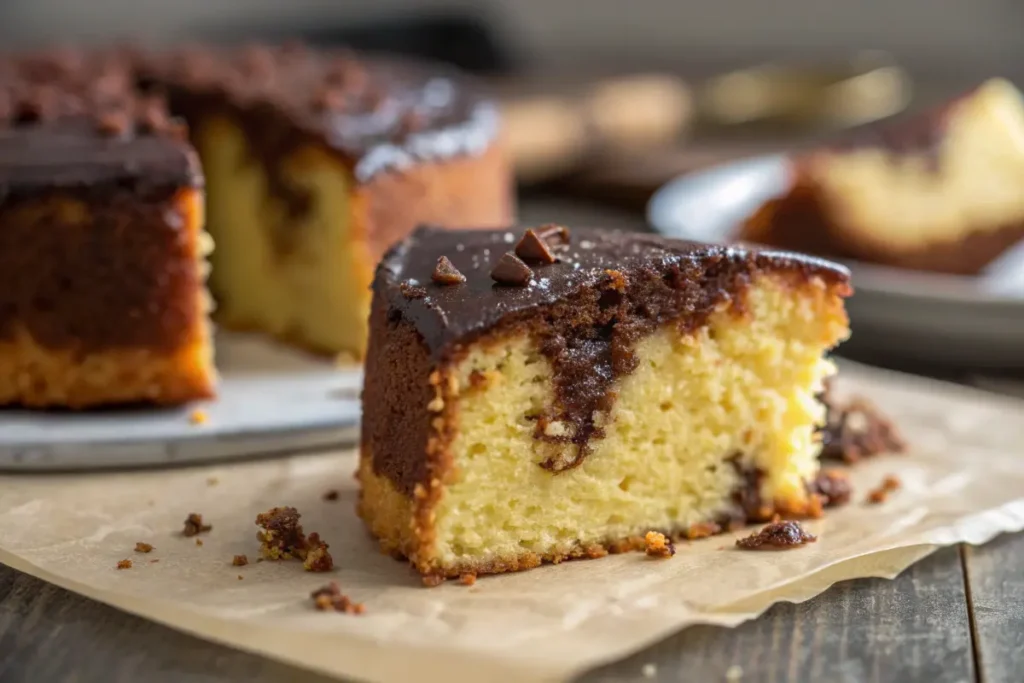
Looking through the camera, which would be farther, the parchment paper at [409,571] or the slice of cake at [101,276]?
the slice of cake at [101,276]

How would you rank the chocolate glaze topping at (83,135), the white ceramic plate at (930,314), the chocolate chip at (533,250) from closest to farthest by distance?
1. the chocolate chip at (533,250)
2. the chocolate glaze topping at (83,135)
3. the white ceramic plate at (930,314)

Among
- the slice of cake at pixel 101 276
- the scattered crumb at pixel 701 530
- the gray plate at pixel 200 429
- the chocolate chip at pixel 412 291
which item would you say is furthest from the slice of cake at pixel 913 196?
the chocolate chip at pixel 412 291

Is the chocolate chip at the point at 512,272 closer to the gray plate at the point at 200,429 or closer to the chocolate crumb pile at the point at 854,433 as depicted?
the gray plate at the point at 200,429

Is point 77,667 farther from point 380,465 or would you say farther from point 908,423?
point 908,423

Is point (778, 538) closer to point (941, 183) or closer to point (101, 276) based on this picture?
point (101, 276)

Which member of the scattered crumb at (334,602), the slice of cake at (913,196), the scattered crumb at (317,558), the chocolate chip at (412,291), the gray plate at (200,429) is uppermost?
the chocolate chip at (412,291)

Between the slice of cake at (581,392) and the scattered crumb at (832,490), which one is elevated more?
the slice of cake at (581,392)
